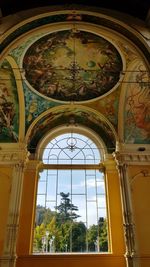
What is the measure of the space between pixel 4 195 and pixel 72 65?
18.6ft

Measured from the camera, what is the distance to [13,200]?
9.57 meters

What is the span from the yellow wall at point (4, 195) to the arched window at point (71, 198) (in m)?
1.37

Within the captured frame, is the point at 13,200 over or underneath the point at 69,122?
underneath

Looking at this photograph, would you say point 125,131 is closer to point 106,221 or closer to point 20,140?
point 106,221

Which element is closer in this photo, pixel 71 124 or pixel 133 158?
pixel 133 158

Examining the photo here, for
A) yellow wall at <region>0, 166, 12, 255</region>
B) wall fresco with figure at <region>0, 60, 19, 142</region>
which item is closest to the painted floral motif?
wall fresco with figure at <region>0, 60, 19, 142</region>

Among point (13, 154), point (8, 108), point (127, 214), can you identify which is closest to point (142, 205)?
point (127, 214)

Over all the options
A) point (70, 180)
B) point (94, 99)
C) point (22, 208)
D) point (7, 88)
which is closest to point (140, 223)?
point (70, 180)

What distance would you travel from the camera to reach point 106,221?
33.3ft

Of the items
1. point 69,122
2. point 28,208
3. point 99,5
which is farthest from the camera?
point 69,122

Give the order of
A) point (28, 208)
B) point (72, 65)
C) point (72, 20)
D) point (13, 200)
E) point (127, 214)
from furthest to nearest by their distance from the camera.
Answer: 1. point (28, 208)
2. point (13, 200)
3. point (127, 214)
4. point (72, 65)
5. point (72, 20)

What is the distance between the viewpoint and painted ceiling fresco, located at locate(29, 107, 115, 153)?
36.9 ft

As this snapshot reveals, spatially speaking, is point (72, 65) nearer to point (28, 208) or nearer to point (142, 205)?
point (28, 208)

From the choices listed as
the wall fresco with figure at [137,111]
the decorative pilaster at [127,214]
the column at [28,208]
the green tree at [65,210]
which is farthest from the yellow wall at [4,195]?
the wall fresco with figure at [137,111]
